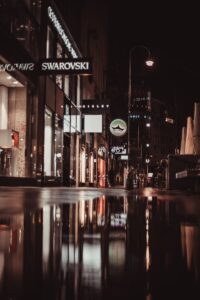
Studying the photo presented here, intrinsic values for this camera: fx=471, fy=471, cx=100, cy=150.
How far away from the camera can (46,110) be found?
2350 centimetres

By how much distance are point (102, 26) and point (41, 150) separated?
31890 mm

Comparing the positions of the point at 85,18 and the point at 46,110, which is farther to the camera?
the point at 85,18

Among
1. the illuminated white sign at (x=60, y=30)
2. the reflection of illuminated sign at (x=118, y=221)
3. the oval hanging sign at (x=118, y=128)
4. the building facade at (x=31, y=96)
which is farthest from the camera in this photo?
the oval hanging sign at (x=118, y=128)

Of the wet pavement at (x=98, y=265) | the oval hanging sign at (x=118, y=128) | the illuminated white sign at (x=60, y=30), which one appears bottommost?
the wet pavement at (x=98, y=265)

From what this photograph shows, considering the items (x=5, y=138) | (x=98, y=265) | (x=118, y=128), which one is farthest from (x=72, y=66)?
(x=98, y=265)

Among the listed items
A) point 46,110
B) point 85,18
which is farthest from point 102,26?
point 46,110

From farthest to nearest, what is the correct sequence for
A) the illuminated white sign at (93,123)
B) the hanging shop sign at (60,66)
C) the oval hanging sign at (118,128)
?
the oval hanging sign at (118,128)
the illuminated white sign at (93,123)
the hanging shop sign at (60,66)

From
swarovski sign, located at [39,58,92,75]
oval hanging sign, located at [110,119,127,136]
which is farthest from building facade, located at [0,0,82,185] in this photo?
oval hanging sign, located at [110,119,127,136]

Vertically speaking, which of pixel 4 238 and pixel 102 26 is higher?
A: pixel 102 26

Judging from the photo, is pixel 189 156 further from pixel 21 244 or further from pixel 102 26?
pixel 102 26

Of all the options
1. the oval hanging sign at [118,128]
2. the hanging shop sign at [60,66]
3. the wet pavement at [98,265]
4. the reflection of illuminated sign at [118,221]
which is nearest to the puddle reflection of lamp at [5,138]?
the hanging shop sign at [60,66]

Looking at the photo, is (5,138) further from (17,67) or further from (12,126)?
(17,67)

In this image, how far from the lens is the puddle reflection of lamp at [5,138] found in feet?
61.8

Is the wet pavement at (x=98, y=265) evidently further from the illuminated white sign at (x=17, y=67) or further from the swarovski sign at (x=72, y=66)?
the swarovski sign at (x=72, y=66)
